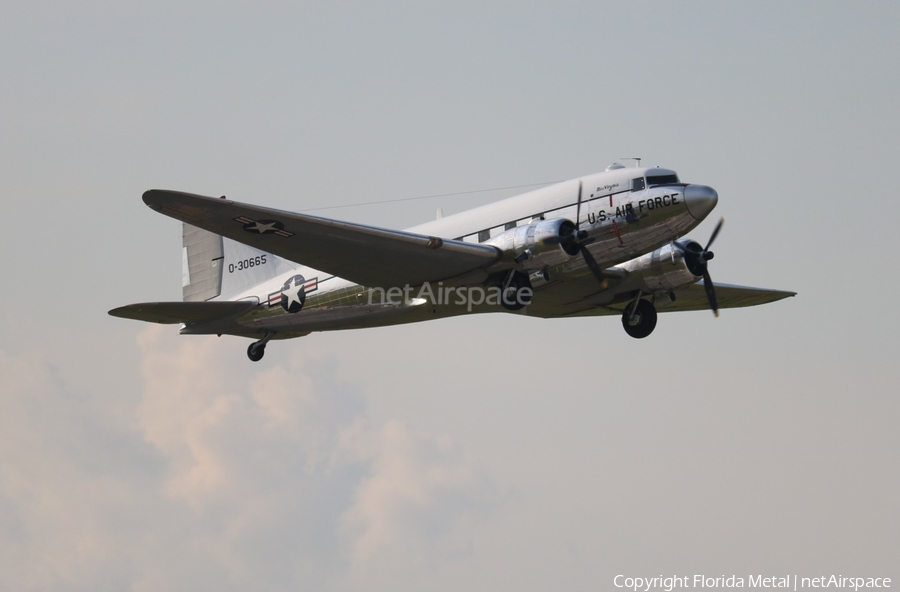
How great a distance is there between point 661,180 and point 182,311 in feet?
35.9

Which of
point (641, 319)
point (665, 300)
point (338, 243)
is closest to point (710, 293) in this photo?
point (665, 300)

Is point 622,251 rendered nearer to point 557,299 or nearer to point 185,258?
point 557,299

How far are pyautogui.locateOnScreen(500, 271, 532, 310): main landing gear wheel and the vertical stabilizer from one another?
29.8 feet

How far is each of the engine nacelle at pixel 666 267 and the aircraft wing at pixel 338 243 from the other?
14.0 ft

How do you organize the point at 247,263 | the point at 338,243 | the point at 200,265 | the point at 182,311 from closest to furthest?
the point at 338,243 < the point at 182,311 < the point at 247,263 < the point at 200,265

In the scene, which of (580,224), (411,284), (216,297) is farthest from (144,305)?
(580,224)

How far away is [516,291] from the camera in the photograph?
71.7 ft

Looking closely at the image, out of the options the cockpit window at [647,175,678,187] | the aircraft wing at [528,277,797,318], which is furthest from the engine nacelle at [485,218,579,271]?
the aircraft wing at [528,277,797,318]

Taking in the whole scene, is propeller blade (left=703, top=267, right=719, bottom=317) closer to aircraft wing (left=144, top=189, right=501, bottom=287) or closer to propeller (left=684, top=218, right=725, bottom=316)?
propeller (left=684, top=218, right=725, bottom=316)

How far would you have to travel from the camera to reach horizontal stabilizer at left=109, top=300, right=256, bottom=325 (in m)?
24.4

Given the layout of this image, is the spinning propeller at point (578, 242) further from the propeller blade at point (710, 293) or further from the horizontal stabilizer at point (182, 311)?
the horizontal stabilizer at point (182, 311)

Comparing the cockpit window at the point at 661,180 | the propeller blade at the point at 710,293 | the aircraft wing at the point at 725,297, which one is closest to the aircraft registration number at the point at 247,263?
the aircraft wing at the point at 725,297

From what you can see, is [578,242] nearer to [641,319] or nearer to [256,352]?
[641,319]

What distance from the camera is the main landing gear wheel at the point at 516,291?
71.7ft
